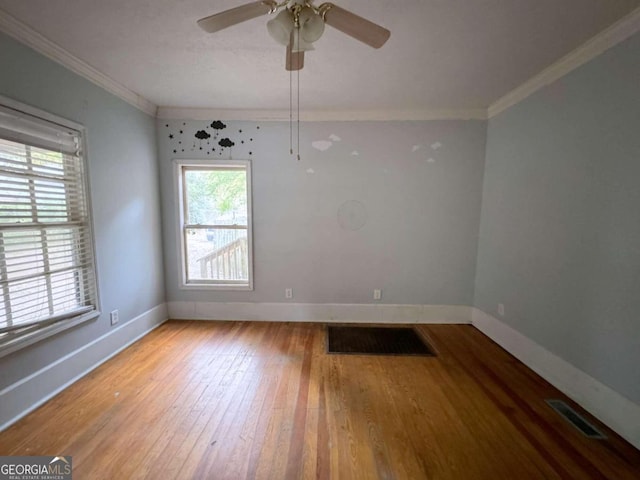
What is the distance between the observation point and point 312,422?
166 cm

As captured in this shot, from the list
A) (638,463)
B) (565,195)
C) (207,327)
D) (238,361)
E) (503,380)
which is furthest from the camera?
(207,327)

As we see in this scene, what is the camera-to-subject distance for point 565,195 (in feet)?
6.45

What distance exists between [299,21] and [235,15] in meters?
0.30

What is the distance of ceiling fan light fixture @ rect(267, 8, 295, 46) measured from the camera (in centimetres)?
118

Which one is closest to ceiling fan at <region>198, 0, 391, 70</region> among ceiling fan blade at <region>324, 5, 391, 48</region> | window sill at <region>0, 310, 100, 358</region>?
ceiling fan blade at <region>324, 5, 391, 48</region>

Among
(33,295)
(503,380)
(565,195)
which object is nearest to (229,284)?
(33,295)

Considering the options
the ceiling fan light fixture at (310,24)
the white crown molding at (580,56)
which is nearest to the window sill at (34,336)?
the ceiling fan light fixture at (310,24)

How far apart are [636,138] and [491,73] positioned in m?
1.09

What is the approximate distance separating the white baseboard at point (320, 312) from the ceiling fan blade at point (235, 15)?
2.71 metres

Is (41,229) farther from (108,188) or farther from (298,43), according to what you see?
(298,43)

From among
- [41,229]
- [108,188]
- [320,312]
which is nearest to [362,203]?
[320,312]

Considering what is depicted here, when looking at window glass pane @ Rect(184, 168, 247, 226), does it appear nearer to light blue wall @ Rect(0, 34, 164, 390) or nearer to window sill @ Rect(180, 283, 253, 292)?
light blue wall @ Rect(0, 34, 164, 390)

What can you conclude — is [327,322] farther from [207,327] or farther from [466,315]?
→ [466,315]

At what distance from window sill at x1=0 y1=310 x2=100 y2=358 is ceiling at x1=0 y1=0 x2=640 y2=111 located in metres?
1.99
